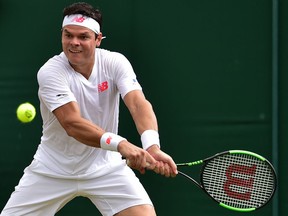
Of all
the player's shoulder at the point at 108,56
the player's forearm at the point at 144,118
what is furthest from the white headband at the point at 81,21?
the player's forearm at the point at 144,118

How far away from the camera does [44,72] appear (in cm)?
573

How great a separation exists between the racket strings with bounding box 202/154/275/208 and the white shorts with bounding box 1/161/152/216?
493 millimetres

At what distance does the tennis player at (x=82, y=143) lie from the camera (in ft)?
19.0

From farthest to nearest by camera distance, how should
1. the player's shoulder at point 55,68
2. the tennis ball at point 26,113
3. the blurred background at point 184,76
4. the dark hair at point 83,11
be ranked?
the tennis ball at point 26,113 → the blurred background at point 184,76 → the dark hair at point 83,11 → the player's shoulder at point 55,68

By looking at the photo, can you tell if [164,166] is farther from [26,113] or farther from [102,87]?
[26,113]

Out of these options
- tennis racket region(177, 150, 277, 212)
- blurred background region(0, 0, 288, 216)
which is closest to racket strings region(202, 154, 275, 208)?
tennis racket region(177, 150, 277, 212)

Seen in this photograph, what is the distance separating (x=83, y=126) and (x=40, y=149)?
0.78m

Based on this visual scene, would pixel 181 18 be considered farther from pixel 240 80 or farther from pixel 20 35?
pixel 20 35

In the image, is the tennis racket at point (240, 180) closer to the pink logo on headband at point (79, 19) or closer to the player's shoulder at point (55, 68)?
the player's shoulder at point (55, 68)

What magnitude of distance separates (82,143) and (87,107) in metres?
0.27

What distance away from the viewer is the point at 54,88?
222 inches

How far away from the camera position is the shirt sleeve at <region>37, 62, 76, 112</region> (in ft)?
18.3

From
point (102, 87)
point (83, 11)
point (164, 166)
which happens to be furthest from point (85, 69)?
point (164, 166)

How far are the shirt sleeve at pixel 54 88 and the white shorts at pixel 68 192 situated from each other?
573 millimetres
